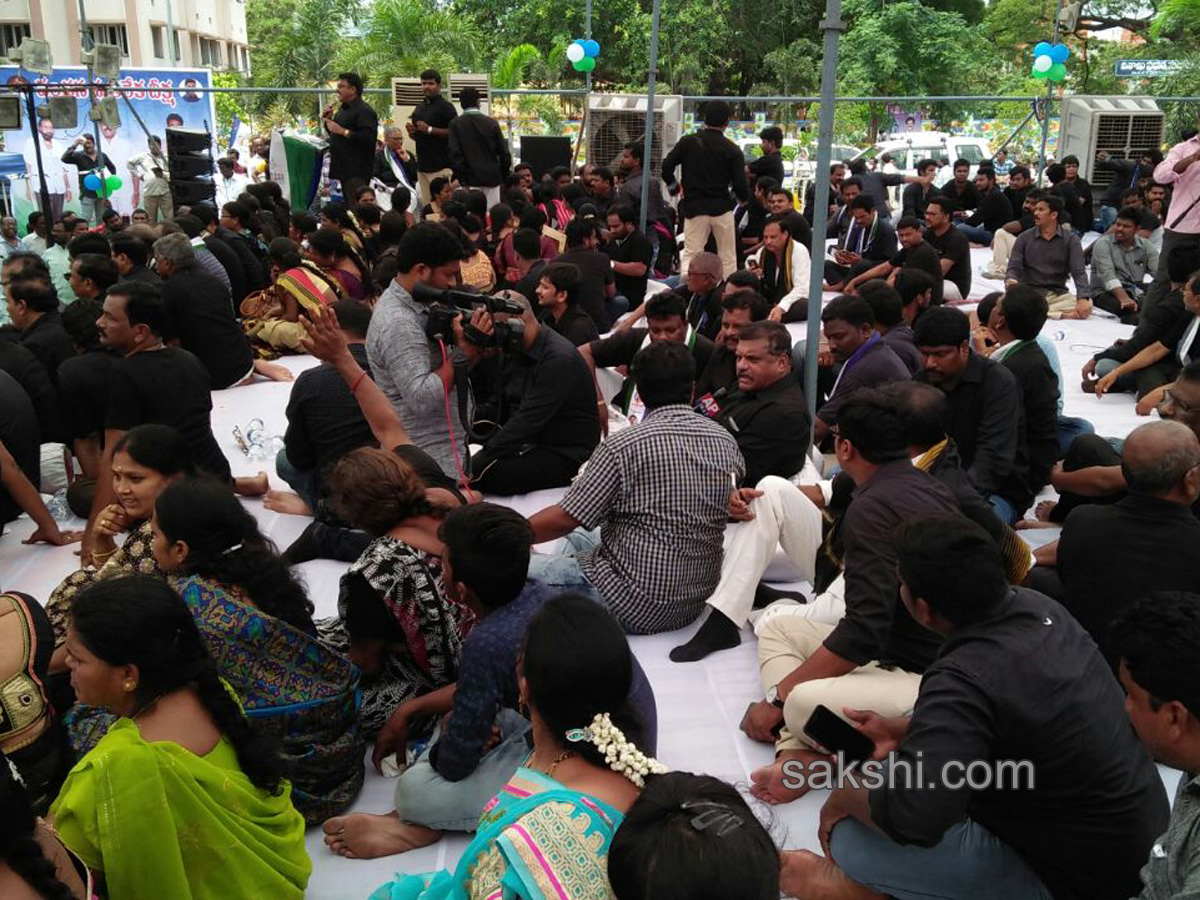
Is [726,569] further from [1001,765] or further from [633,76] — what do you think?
[633,76]

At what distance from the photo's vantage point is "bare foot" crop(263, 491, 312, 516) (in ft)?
17.2

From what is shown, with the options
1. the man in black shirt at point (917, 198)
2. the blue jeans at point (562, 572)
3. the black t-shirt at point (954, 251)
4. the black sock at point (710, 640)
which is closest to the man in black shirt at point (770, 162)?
the man in black shirt at point (917, 198)

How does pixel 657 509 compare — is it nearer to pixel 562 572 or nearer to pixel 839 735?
pixel 562 572

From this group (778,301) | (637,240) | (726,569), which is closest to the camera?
(726,569)

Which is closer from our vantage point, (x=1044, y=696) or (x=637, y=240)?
(x=1044, y=696)

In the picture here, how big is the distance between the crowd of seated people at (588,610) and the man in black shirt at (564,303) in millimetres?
32

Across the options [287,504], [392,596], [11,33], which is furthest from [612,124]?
[11,33]

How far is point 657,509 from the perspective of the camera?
3.75 m

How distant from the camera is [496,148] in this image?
10.3 meters

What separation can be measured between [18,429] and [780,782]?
3.45 meters

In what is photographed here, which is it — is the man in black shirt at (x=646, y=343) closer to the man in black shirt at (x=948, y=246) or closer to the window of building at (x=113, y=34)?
the man in black shirt at (x=948, y=246)

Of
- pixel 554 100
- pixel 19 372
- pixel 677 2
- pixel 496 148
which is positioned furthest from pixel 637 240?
pixel 677 2

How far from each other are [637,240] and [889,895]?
22.4 ft

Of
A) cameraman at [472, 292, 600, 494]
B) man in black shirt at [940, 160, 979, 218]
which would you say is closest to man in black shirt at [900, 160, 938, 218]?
man in black shirt at [940, 160, 979, 218]
